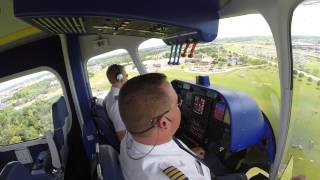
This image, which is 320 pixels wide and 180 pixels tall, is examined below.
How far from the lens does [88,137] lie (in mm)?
3436

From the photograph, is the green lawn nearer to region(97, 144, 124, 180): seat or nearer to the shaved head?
the shaved head

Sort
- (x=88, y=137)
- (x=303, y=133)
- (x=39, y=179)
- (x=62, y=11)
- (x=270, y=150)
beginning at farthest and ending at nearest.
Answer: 1. (x=88, y=137)
2. (x=39, y=179)
3. (x=270, y=150)
4. (x=303, y=133)
5. (x=62, y=11)

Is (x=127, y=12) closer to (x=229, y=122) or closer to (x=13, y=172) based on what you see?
(x=13, y=172)

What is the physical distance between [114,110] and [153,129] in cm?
169

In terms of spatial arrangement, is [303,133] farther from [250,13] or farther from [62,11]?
[62,11]

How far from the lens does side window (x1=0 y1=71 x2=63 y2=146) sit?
147 inches

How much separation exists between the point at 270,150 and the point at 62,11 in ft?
5.65

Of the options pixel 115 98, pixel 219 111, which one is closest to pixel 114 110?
pixel 115 98

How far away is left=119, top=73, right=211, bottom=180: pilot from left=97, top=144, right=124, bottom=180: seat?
65 millimetres

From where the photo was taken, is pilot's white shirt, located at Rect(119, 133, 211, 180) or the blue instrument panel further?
the blue instrument panel

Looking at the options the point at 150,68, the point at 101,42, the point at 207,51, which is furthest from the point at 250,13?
the point at 101,42

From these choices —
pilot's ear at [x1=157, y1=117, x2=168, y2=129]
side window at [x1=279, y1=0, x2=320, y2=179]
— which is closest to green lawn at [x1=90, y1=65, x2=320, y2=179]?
side window at [x1=279, y1=0, x2=320, y2=179]

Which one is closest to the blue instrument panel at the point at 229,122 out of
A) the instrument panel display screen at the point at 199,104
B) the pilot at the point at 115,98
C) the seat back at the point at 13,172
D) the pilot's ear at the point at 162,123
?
the instrument panel display screen at the point at 199,104

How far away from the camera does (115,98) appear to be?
2836mm
